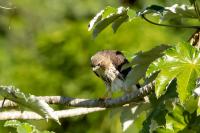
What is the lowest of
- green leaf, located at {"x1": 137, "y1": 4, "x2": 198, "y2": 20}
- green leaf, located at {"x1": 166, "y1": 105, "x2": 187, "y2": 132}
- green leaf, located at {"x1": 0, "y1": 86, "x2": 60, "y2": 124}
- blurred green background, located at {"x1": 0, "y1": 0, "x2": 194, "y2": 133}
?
green leaf, located at {"x1": 166, "y1": 105, "x2": 187, "y2": 132}

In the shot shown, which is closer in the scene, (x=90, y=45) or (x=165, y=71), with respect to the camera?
(x=165, y=71)

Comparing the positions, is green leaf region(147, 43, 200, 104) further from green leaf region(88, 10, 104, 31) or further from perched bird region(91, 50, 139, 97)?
perched bird region(91, 50, 139, 97)

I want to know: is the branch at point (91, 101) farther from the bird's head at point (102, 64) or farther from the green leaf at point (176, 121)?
the bird's head at point (102, 64)

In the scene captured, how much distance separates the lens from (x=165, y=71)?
205 cm

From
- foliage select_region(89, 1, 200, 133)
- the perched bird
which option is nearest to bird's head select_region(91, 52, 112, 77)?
the perched bird

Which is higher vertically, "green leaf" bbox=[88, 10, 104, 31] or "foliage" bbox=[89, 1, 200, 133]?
"green leaf" bbox=[88, 10, 104, 31]

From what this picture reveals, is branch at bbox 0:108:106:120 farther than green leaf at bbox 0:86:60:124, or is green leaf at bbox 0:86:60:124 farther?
branch at bbox 0:108:106:120

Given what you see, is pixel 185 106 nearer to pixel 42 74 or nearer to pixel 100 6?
pixel 42 74

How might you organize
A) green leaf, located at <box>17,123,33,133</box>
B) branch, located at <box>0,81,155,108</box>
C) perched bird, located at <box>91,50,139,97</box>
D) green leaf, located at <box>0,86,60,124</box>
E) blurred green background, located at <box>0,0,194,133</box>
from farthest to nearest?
1. blurred green background, located at <box>0,0,194,133</box>
2. perched bird, located at <box>91,50,139,97</box>
3. branch, located at <box>0,81,155,108</box>
4. green leaf, located at <box>17,123,33,133</box>
5. green leaf, located at <box>0,86,60,124</box>

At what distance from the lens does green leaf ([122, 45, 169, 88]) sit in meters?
2.34

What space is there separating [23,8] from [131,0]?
10.8 m

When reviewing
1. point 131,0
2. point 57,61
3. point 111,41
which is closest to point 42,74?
point 57,61

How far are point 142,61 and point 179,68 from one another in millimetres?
303

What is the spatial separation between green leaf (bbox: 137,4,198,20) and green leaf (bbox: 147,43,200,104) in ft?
0.78
